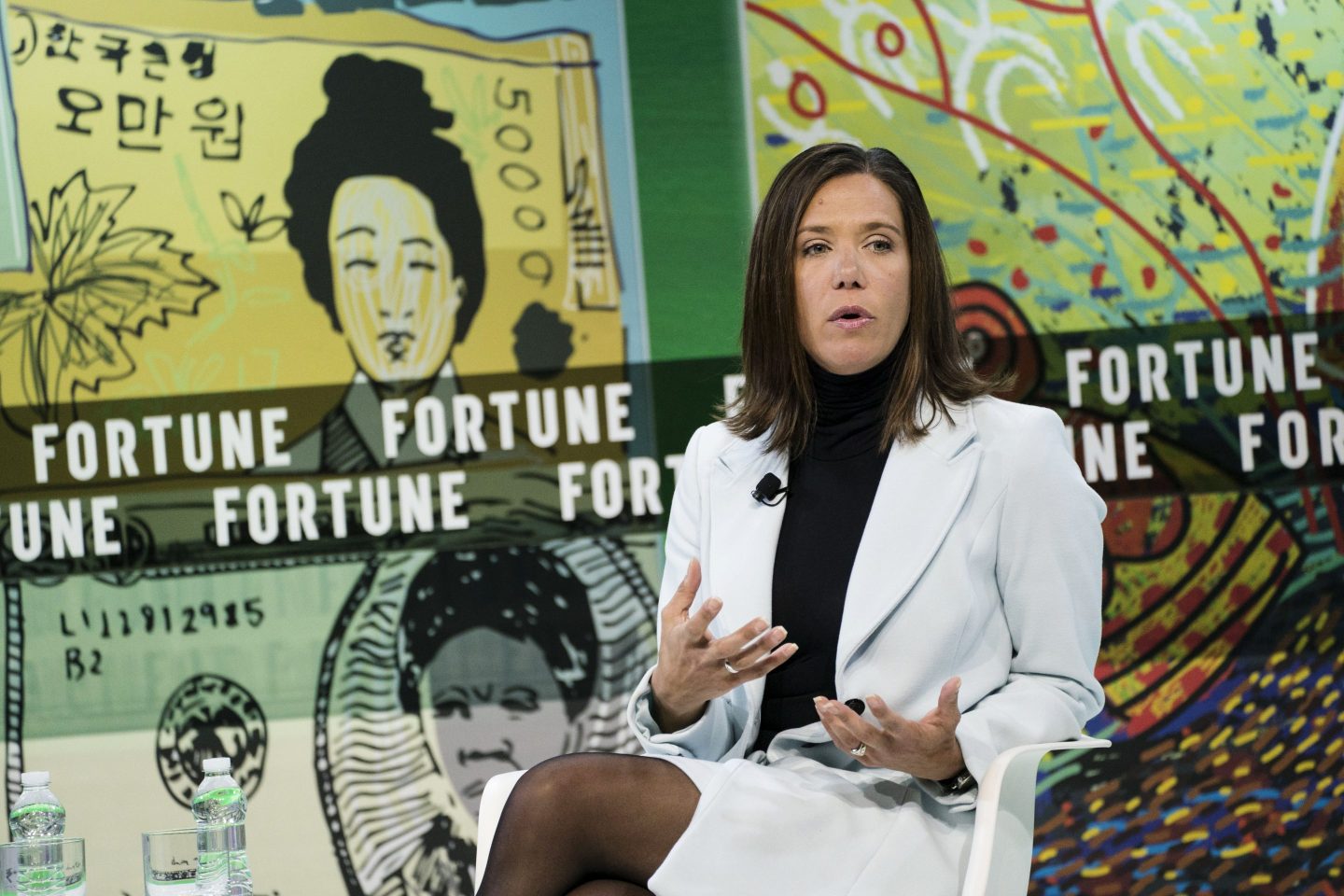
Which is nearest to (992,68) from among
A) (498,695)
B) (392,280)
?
(392,280)

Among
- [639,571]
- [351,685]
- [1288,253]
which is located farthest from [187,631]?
[1288,253]

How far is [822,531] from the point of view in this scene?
2.01 meters

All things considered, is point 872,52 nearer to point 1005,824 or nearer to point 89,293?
point 89,293

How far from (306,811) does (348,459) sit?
846 millimetres

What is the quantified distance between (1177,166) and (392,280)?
1907 millimetres

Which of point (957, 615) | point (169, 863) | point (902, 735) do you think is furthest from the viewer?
point (169, 863)

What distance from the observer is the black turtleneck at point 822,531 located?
6.37 feet

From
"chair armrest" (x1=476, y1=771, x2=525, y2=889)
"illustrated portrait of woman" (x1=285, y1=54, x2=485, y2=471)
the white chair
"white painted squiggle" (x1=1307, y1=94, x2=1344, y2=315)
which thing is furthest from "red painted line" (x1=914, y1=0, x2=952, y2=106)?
"chair armrest" (x1=476, y1=771, x2=525, y2=889)

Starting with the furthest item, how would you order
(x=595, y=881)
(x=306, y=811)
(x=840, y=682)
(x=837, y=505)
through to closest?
(x=306, y=811)
(x=837, y=505)
(x=840, y=682)
(x=595, y=881)

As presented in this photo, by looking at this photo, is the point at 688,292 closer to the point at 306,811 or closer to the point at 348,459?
the point at 348,459

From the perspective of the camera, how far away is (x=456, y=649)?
340 cm

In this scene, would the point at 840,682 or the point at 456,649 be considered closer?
the point at 840,682

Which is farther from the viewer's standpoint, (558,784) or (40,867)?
(40,867)

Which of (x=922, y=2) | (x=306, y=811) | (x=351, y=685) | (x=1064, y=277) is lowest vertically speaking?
(x=306, y=811)
